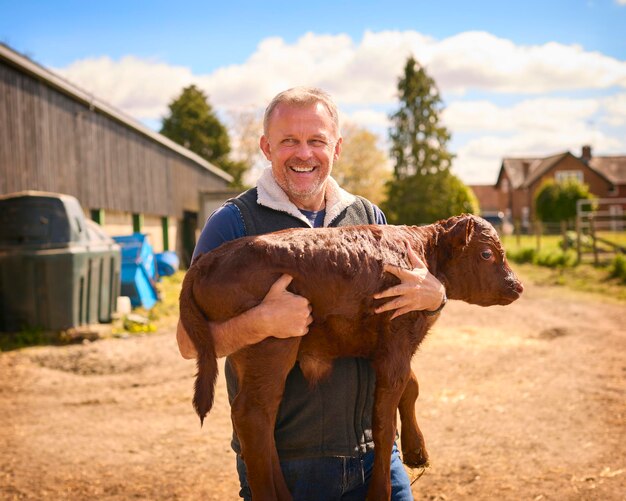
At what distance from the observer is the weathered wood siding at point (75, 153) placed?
601 inches

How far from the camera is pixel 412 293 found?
9.07 ft

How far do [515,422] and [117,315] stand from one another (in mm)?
9199

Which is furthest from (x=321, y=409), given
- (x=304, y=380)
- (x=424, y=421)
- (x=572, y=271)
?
(x=572, y=271)

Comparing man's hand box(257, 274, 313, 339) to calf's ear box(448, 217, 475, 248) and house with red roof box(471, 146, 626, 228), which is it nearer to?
calf's ear box(448, 217, 475, 248)

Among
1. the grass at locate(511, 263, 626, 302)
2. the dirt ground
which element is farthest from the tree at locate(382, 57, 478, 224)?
the dirt ground

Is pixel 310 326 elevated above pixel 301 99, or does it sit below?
below

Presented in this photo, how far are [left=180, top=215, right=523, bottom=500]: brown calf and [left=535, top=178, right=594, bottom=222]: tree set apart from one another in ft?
175

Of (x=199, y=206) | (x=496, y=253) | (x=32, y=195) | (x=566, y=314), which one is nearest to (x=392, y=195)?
(x=199, y=206)

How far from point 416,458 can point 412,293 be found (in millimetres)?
1047

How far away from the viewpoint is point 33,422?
25.6 ft

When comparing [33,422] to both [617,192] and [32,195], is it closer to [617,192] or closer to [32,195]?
[32,195]

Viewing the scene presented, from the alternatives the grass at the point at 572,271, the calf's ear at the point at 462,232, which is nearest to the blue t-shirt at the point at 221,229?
the calf's ear at the point at 462,232

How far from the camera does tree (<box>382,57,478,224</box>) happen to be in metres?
50.3

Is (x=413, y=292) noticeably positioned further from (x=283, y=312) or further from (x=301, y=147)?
(x=301, y=147)
